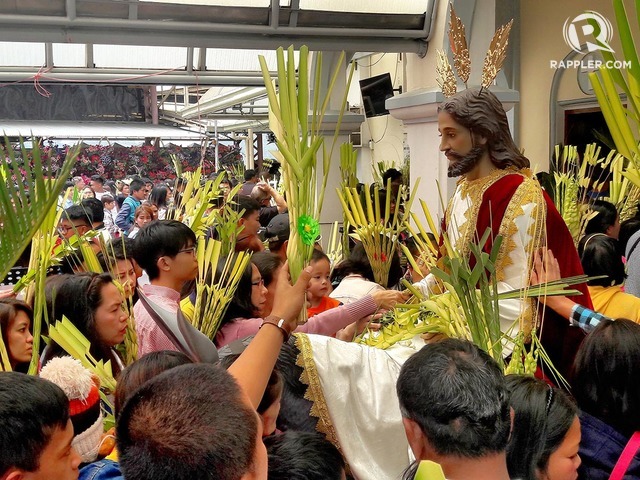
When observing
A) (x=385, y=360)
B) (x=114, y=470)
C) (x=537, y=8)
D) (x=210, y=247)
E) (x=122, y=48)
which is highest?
(x=537, y=8)

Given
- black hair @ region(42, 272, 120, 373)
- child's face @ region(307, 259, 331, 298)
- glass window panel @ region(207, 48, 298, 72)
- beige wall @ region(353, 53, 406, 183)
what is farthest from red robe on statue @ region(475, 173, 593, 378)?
beige wall @ region(353, 53, 406, 183)

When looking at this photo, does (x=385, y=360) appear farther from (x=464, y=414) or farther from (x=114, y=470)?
(x=114, y=470)

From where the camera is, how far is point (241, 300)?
106 inches

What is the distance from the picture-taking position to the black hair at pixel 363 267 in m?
3.81

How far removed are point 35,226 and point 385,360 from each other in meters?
0.91

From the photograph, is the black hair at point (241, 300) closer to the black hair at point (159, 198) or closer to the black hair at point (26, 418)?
the black hair at point (26, 418)

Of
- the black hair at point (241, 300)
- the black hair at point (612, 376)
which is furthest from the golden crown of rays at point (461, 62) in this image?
the black hair at point (612, 376)

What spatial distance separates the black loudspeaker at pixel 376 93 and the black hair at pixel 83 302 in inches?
214

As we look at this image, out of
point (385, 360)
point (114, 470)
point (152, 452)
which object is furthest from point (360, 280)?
point (152, 452)

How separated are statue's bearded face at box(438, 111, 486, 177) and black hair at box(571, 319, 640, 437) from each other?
3.45 feet

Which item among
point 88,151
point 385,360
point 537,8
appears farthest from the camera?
point 88,151

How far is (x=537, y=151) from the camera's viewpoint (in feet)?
21.5

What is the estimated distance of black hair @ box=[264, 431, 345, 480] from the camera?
146 cm

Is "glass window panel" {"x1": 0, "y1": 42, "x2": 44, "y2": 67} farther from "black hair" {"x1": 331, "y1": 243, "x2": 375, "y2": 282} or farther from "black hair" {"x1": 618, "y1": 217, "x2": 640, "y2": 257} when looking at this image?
"black hair" {"x1": 618, "y1": 217, "x2": 640, "y2": 257}
